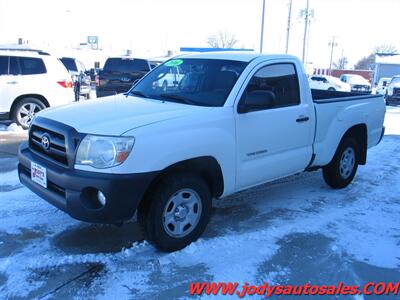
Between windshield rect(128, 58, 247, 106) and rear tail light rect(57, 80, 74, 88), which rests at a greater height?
windshield rect(128, 58, 247, 106)

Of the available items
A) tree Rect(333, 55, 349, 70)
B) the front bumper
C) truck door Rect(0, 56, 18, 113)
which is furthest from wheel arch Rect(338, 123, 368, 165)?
tree Rect(333, 55, 349, 70)

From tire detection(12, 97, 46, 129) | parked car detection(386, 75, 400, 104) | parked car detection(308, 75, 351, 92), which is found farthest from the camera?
parked car detection(308, 75, 351, 92)

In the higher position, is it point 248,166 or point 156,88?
point 156,88

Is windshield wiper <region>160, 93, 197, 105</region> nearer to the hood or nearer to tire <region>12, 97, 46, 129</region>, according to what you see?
the hood

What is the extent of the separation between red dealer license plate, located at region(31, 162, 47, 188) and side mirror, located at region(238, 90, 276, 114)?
74.6 inches

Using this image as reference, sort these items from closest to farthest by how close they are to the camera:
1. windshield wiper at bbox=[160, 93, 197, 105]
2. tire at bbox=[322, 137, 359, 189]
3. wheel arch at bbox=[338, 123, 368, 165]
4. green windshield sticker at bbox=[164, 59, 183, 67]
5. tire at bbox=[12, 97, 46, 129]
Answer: windshield wiper at bbox=[160, 93, 197, 105] → green windshield sticker at bbox=[164, 59, 183, 67] → tire at bbox=[322, 137, 359, 189] → wheel arch at bbox=[338, 123, 368, 165] → tire at bbox=[12, 97, 46, 129]

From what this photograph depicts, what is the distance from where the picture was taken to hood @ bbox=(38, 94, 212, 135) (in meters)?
3.65

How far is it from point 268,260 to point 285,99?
1.90 metres

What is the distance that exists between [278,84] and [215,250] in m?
2.02

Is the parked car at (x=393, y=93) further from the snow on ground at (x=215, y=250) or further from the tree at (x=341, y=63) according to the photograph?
the tree at (x=341, y=63)

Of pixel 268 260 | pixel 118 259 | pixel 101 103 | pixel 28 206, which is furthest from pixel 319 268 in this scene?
pixel 28 206

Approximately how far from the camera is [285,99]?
503 cm

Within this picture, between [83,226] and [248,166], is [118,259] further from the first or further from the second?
[248,166]

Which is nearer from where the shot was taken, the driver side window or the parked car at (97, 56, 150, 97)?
the driver side window
